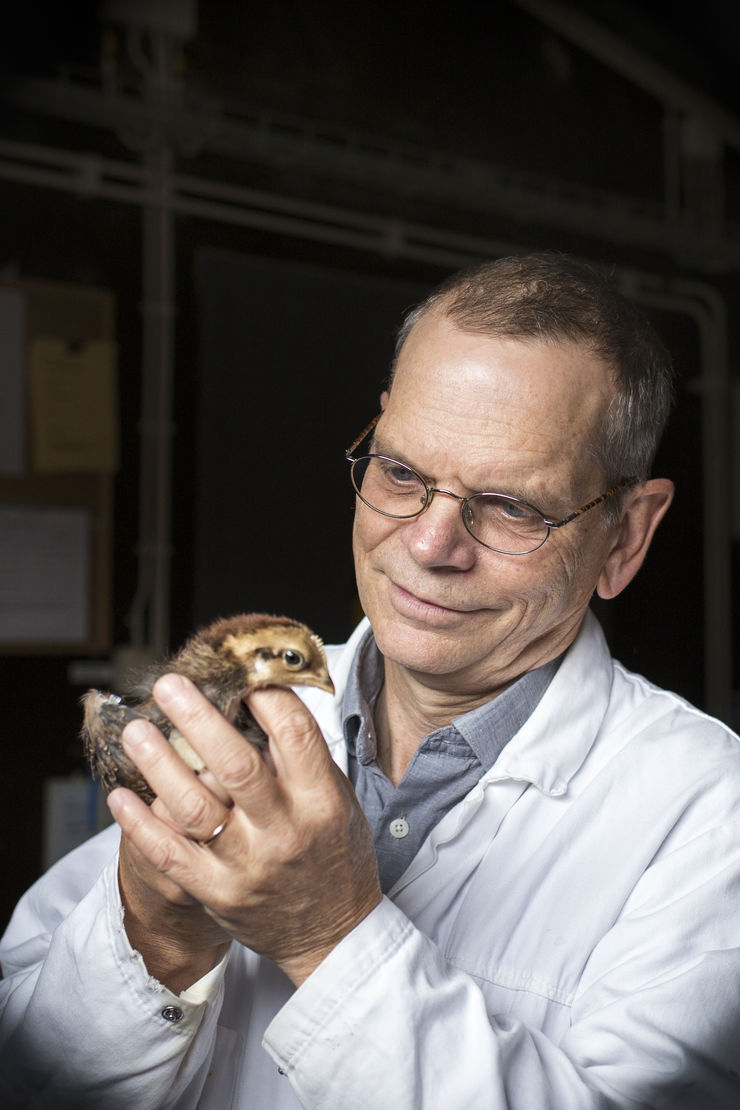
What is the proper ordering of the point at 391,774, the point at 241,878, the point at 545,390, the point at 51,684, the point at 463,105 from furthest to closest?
the point at 51,684, the point at 463,105, the point at 391,774, the point at 545,390, the point at 241,878

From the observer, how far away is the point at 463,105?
0.97 metres

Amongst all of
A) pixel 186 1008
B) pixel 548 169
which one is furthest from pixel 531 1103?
pixel 548 169

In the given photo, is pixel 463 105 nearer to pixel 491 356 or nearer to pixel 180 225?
pixel 180 225

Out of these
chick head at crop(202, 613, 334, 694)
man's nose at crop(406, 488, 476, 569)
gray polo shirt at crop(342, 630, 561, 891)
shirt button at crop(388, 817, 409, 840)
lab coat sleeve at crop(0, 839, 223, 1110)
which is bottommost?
lab coat sleeve at crop(0, 839, 223, 1110)

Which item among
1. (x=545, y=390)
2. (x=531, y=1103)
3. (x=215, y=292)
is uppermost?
(x=215, y=292)

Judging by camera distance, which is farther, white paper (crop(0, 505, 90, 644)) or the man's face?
white paper (crop(0, 505, 90, 644))

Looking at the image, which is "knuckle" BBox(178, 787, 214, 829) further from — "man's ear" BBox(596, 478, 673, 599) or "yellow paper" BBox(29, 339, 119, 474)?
"yellow paper" BBox(29, 339, 119, 474)

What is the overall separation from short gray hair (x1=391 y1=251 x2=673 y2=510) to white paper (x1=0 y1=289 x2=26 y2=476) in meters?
0.49

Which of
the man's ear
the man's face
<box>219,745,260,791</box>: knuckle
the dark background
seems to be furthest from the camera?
the dark background

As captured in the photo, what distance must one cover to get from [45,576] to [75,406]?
0.70 ft

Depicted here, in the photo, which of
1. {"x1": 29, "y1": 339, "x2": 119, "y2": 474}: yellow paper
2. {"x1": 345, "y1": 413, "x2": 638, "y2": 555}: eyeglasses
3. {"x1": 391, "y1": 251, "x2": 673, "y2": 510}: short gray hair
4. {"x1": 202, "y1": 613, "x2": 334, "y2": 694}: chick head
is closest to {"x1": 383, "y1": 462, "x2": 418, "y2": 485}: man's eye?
{"x1": 345, "y1": 413, "x2": 638, "y2": 555}: eyeglasses

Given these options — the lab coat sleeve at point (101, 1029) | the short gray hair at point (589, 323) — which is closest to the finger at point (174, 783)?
the lab coat sleeve at point (101, 1029)

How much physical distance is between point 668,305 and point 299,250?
43 cm

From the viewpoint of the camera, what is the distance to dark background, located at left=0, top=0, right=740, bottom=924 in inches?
36.7
